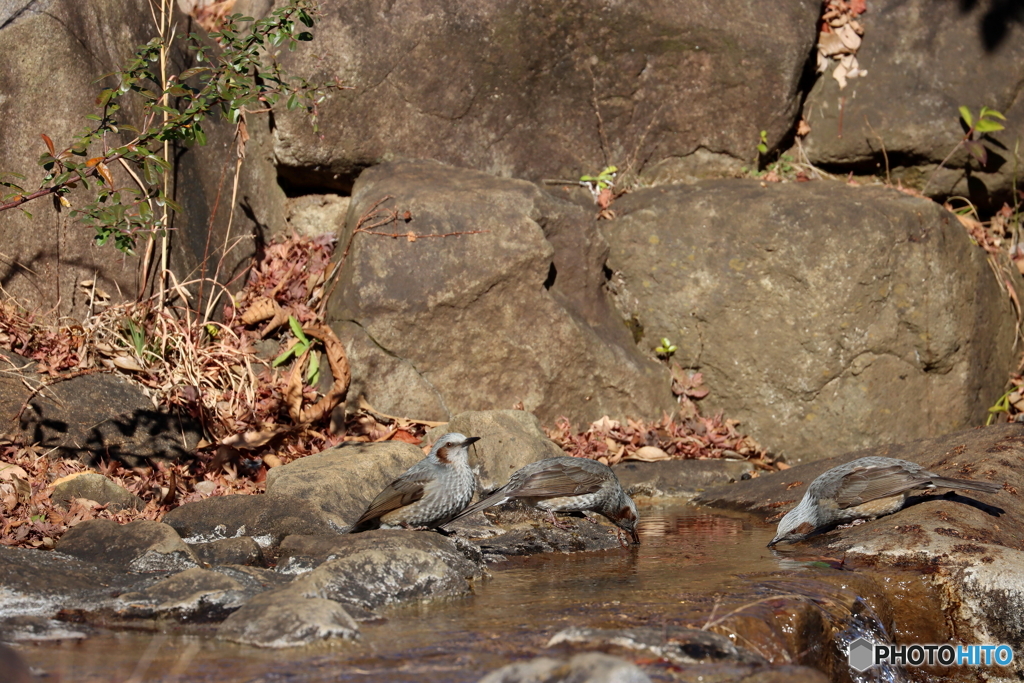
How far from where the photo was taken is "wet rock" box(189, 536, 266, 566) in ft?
14.3

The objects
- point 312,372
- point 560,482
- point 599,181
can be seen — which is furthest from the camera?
point 599,181

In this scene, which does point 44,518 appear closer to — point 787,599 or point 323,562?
point 323,562

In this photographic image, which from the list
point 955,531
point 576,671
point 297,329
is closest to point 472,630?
point 576,671

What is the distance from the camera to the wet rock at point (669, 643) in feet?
9.72

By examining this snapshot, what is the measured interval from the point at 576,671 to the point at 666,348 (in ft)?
21.8

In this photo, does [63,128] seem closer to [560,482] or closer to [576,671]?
[560,482]

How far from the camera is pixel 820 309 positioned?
27.3 feet

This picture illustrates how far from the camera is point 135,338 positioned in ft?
22.9

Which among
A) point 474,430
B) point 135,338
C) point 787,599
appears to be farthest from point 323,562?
point 135,338

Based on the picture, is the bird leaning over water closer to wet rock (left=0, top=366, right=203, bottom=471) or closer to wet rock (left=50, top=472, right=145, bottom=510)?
wet rock (left=50, top=472, right=145, bottom=510)

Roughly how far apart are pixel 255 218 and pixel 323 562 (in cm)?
525

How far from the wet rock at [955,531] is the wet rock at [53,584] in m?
3.19

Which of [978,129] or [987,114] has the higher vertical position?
[987,114]

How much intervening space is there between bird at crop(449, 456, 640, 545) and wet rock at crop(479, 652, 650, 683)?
112 inches
